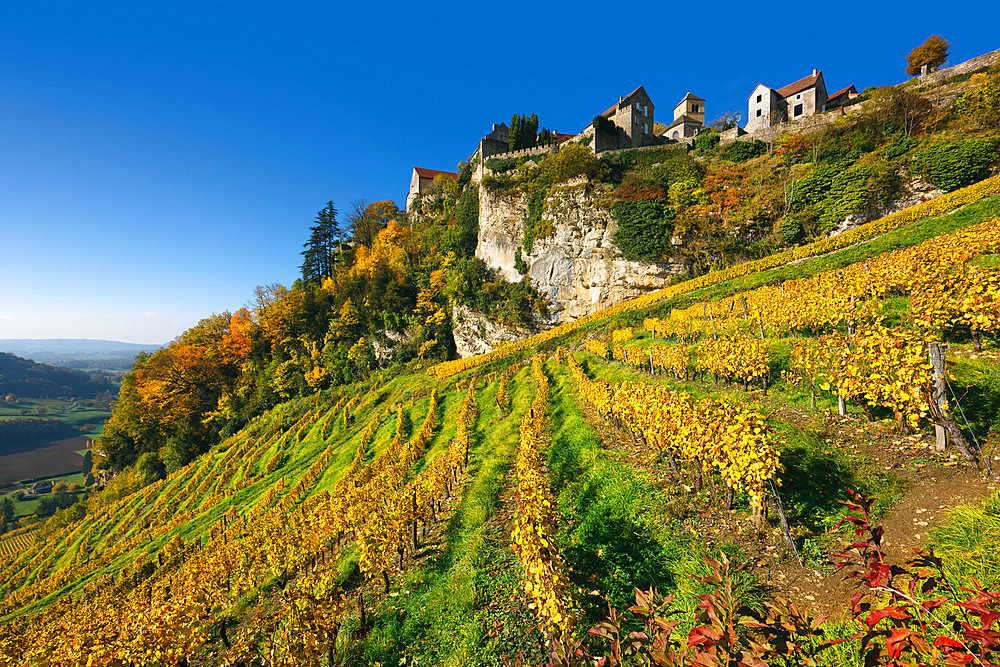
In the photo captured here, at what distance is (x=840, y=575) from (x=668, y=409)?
127 inches

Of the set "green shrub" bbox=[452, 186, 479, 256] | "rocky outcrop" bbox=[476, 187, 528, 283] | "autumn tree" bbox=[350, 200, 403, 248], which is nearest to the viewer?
"rocky outcrop" bbox=[476, 187, 528, 283]

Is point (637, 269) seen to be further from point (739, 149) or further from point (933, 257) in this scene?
point (933, 257)

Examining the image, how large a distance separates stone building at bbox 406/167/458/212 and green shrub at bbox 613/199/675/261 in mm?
37015

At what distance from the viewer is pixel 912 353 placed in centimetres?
596

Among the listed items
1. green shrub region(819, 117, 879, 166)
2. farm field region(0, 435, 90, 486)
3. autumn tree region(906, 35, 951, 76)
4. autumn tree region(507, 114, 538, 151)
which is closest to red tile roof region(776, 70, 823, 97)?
autumn tree region(906, 35, 951, 76)

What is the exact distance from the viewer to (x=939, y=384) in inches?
222

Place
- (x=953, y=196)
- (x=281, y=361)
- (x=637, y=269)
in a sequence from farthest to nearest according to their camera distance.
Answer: (x=281, y=361)
(x=637, y=269)
(x=953, y=196)

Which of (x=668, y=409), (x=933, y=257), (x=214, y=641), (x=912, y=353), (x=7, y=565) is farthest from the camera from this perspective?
(x=7, y=565)

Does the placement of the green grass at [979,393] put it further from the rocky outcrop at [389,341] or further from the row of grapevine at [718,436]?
the rocky outcrop at [389,341]

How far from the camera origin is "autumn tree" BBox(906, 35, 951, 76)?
33.8 metres

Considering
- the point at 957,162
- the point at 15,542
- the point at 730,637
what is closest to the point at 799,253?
the point at 957,162

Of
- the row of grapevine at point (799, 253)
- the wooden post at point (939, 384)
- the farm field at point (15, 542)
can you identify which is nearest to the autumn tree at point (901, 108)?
the row of grapevine at point (799, 253)

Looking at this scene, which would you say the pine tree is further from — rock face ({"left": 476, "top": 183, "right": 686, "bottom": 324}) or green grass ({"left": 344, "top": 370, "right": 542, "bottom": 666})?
green grass ({"left": 344, "top": 370, "right": 542, "bottom": 666})

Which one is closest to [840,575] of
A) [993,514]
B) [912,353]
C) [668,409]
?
[993,514]
